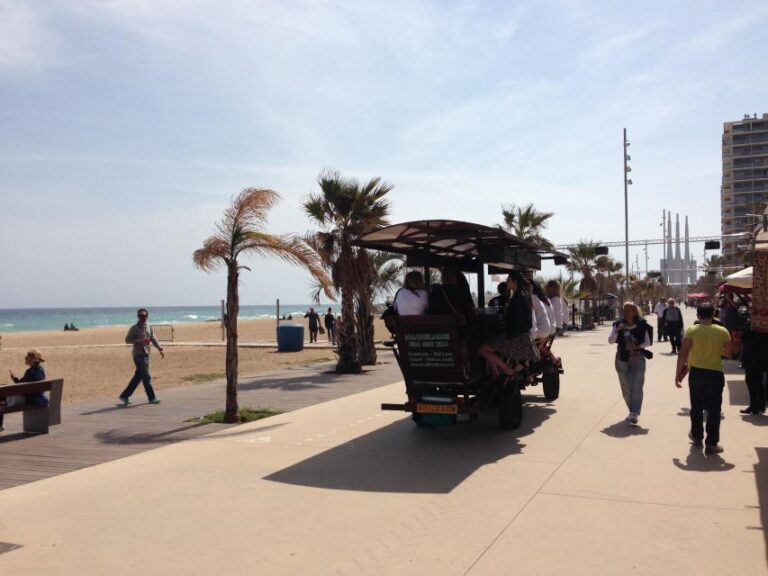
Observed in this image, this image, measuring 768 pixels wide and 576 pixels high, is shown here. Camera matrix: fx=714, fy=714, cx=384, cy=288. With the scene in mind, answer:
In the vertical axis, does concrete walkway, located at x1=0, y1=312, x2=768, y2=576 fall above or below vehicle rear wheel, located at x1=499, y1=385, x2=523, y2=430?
below

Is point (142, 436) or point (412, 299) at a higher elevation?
point (412, 299)

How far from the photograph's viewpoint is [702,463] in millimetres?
7387

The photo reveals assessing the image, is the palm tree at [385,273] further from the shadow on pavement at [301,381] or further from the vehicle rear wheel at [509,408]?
the vehicle rear wheel at [509,408]

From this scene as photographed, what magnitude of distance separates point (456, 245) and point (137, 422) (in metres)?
5.56

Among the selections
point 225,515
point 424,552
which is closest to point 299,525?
point 225,515

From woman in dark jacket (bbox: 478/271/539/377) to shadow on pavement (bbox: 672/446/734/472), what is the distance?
92.8 inches

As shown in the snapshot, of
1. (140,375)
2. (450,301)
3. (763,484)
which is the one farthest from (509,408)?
(140,375)

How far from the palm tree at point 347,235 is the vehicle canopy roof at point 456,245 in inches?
268

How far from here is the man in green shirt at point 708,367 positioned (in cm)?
780

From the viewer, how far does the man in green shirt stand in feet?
25.6

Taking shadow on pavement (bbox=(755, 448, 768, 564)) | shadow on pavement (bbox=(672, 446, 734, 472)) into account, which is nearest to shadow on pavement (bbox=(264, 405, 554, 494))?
shadow on pavement (bbox=(672, 446, 734, 472))

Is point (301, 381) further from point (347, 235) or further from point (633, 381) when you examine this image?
point (633, 381)

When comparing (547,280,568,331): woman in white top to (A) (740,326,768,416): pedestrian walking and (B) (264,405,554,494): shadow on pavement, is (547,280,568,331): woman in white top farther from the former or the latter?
(A) (740,326,768,416): pedestrian walking

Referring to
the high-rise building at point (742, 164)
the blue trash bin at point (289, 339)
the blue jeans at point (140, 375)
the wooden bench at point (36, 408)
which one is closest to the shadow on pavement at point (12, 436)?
the wooden bench at point (36, 408)
